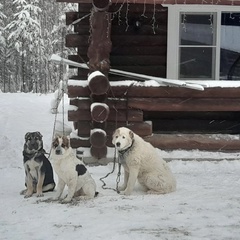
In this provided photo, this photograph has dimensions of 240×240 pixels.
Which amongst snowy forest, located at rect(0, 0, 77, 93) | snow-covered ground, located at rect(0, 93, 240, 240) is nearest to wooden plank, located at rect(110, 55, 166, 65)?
snow-covered ground, located at rect(0, 93, 240, 240)

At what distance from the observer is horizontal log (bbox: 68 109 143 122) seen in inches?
362

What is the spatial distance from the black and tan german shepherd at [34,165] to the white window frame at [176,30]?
4.70m

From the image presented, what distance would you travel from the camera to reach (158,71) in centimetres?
1109

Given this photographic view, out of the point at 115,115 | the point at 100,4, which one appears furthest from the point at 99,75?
the point at 100,4

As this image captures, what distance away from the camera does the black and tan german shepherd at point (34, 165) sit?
6582mm

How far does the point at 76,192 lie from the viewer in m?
6.50

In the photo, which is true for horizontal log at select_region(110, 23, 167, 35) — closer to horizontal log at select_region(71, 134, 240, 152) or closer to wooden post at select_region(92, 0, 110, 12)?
wooden post at select_region(92, 0, 110, 12)

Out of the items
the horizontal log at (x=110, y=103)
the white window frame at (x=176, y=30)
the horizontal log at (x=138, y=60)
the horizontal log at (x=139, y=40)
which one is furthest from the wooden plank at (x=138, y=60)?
the horizontal log at (x=110, y=103)

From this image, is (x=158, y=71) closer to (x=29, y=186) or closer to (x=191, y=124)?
(x=191, y=124)

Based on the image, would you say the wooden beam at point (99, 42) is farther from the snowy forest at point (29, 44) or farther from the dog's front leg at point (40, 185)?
the snowy forest at point (29, 44)

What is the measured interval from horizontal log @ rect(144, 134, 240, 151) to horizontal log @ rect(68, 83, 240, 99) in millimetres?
829

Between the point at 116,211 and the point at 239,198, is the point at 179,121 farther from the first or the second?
the point at 116,211

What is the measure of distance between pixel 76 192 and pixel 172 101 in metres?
3.57

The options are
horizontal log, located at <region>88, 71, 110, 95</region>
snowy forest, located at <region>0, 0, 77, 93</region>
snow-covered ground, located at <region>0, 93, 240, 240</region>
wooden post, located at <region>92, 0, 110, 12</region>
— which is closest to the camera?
snow-covered ground, located at <region>0, 93, 240, 240</region>
